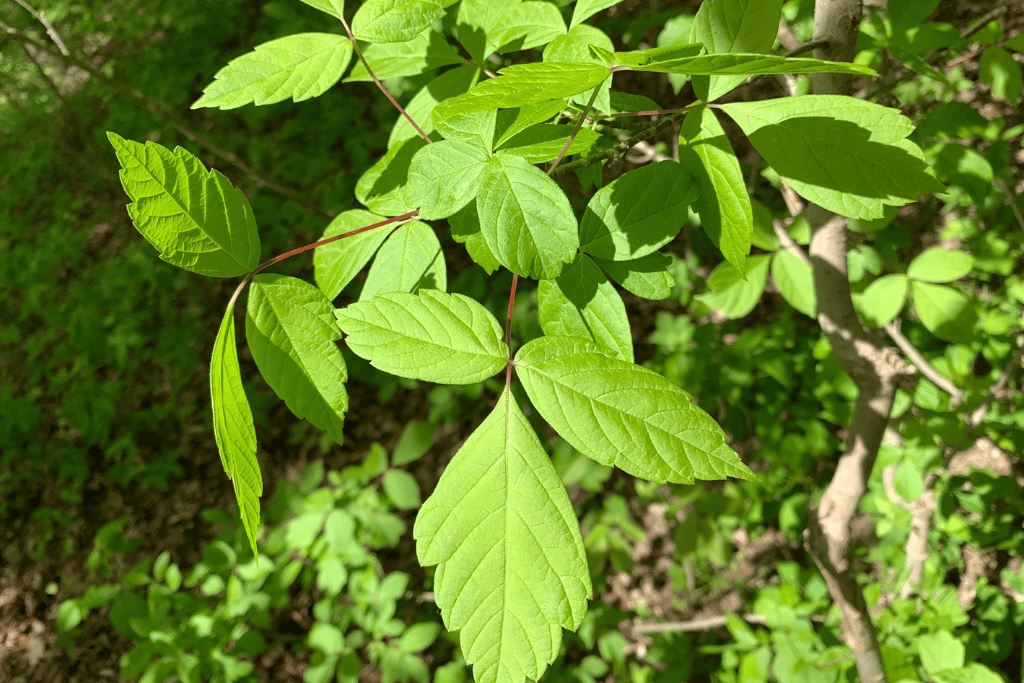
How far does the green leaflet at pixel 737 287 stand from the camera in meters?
1.54

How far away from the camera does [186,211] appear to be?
69 centimetres

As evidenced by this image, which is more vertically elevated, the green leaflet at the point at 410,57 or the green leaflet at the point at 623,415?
the green leaflet at the point at 410,57

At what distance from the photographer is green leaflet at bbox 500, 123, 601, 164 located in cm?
64

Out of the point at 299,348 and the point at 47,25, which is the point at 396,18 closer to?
the point at 299,348

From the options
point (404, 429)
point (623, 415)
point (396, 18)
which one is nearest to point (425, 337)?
point (623, 415)

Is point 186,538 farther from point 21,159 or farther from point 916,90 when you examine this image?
point 916,90

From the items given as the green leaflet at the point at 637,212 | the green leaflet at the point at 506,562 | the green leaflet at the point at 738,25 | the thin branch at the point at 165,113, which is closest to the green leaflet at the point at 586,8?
the green leaflet at the point at 738,25

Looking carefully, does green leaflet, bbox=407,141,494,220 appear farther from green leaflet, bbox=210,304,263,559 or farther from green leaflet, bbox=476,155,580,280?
green leaflet, bbox=210,304,263,559

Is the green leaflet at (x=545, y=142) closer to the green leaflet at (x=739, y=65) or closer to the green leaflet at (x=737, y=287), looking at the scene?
the green leaflet at (x=739, y=65)

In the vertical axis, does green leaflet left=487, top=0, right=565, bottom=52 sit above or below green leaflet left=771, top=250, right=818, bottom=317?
above

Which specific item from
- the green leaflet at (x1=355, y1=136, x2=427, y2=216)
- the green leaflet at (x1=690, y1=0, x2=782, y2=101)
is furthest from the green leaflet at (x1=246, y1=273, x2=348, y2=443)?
the green leaflet at (x1=690, y1=0, x2=782, y2=101)

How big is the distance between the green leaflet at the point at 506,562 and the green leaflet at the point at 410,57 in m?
0.65

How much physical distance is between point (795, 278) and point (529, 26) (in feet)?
3.54

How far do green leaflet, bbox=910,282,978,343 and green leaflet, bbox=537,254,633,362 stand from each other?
1352 millimetres
